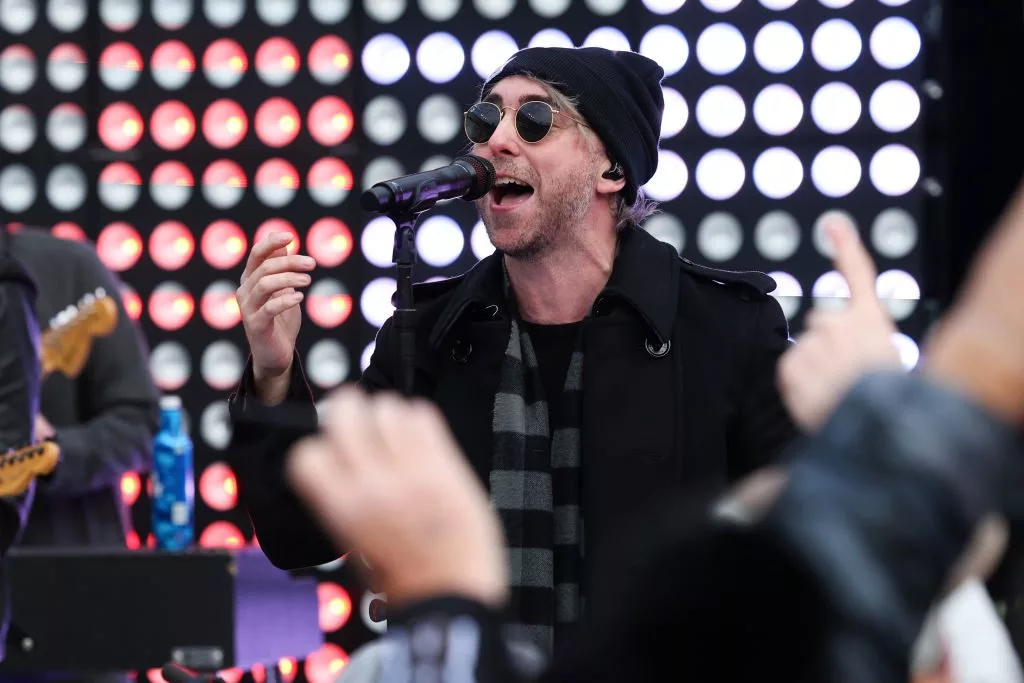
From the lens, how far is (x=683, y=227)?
454cm

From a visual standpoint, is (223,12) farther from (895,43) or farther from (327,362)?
(895,43)

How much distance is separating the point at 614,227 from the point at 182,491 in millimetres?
1973

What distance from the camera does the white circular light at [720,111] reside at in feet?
15.0

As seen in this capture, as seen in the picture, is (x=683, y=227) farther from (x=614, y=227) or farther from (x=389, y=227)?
(x=614, y=227)

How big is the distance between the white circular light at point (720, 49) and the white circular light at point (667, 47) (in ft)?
0.19

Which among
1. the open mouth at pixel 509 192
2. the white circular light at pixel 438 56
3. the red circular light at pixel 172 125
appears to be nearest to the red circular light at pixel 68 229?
the red circular light at pixel 172 125

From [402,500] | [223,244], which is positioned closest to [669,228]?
[223,244]

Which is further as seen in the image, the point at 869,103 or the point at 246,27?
the point at 246,27

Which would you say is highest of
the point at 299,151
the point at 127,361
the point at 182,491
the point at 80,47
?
the point at 80,47

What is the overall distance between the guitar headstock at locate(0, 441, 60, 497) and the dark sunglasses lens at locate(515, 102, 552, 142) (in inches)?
48.4

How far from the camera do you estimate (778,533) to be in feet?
2.05

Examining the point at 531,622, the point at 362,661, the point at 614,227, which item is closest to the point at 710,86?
the point at 614,227

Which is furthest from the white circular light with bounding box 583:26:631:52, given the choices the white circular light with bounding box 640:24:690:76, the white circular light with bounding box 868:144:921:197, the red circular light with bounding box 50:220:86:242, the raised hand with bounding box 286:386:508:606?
the raised hand with bounding box 286:386:508:606

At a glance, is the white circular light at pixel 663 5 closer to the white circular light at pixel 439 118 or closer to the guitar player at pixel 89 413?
the white circular light at pixel 439 118
